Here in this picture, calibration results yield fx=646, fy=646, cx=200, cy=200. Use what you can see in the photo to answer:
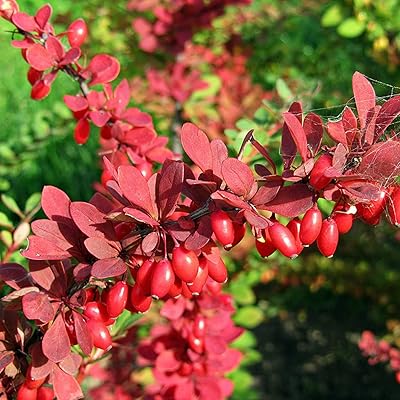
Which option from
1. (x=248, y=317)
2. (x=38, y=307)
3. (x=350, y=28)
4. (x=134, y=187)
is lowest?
(x=248, y=317)

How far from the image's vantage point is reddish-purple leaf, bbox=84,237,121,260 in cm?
65

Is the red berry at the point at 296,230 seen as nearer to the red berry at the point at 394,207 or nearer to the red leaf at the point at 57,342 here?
the red berry at the point at 394,207

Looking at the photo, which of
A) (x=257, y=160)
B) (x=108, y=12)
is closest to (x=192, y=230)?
(x=257, y=160)

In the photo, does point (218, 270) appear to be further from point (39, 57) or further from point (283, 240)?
point (39, 57)

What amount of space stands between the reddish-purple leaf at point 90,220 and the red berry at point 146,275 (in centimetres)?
6

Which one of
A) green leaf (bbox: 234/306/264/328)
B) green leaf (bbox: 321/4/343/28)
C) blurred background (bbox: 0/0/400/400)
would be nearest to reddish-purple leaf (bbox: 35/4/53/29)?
blurred background (bbox: 0/0/400/400)

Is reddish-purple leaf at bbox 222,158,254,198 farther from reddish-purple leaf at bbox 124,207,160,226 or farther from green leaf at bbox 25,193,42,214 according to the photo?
green leaf at bbox 25,193,42,214

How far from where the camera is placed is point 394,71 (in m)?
2.32

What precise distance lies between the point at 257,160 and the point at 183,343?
1.11 ft

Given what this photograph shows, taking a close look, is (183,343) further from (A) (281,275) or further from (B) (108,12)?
(B) (108,12)

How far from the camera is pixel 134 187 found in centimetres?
65

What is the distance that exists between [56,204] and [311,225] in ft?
0.93

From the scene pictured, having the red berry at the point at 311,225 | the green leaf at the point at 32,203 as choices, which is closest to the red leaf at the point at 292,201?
the red berry at the point at 311,225

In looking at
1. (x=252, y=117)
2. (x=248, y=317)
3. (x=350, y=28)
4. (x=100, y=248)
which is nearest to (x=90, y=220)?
(x=100, y=248)
